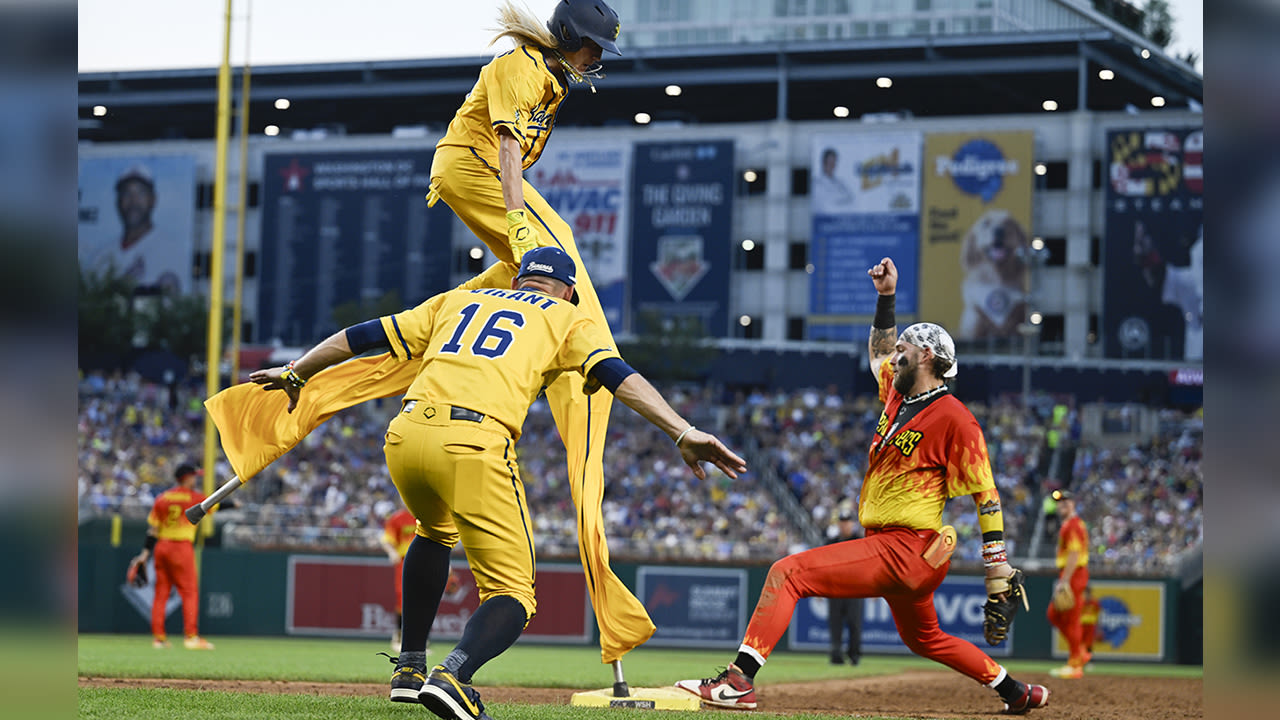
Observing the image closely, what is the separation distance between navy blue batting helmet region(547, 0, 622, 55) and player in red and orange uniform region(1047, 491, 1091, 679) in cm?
996

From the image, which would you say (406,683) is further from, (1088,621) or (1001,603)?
(1088,621)

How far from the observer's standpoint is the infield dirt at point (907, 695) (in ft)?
28.1

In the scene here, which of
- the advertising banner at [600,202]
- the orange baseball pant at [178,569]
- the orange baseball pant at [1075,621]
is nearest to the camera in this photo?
the orange baseball pant at [1075,621]

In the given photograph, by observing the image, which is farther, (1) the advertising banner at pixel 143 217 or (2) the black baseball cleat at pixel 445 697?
(1) the advertising banner at pixel 143 217

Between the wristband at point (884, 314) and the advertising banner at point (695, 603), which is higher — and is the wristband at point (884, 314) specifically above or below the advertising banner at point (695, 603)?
above

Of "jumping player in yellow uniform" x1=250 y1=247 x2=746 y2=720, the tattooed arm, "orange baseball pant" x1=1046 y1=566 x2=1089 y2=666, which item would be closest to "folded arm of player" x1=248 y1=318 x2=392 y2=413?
"jumping player in yellow uniform" x1=250 y1=247 x2=746 y2=720

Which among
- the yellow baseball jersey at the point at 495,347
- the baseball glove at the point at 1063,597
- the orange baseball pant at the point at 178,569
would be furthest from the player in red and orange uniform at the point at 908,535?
the orange baseball pant at the point at 178,569

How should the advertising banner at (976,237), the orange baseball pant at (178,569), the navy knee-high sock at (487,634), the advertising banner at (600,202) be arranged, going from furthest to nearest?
1. the advertising banner at (600,202)
2. the advertising banner at (976,237)
3. the orange baseball pant at (178,569)
4. the navy knee-high sock at (487,634)

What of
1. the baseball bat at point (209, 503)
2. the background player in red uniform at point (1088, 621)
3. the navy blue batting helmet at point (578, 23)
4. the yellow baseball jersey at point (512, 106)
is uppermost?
the navy blue batting helmet at point (578, 23)

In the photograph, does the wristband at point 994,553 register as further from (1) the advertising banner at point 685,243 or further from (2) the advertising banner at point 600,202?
(2) the advertising banner at point 600,202

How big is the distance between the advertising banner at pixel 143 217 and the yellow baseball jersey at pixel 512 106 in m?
40.5

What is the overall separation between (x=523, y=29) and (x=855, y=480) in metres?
26.1

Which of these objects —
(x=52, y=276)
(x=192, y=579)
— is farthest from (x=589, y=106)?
(x=52, y=276)

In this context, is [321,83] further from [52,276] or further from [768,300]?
[52,276]
